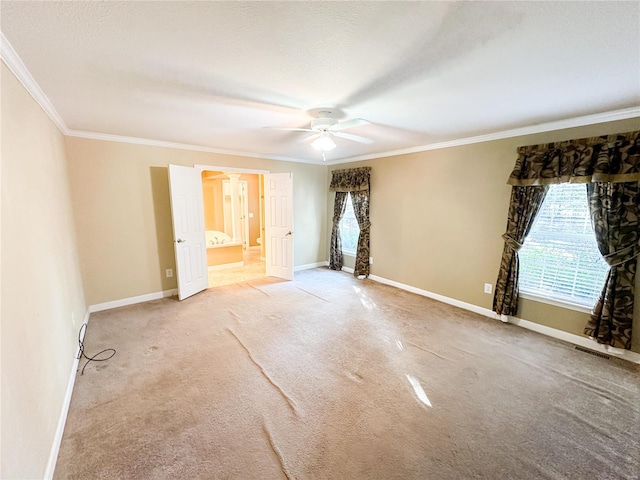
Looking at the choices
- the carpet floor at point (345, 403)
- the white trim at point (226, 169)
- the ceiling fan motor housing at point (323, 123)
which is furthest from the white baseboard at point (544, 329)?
the white trim at point (226, 169)

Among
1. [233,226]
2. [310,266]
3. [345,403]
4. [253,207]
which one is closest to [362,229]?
[310,266]

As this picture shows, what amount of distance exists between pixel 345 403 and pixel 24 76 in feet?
10.5

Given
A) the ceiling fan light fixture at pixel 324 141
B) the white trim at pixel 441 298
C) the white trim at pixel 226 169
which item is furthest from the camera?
the white trim at pixel 226 169

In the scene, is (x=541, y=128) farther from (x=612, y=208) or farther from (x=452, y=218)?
(x=452, y=218)

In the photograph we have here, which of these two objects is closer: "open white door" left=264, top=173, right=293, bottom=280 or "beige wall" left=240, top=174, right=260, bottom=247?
"open white door" left=264, top=173, right=293, bottom=280

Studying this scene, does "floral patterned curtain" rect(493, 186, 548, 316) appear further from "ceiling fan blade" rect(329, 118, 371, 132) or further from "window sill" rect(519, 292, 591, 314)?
"ceiling fan blade" rect(329, 118, 371, 132)

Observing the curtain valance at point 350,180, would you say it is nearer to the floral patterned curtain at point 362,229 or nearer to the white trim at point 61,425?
the floral patterned curtain at point 362,229

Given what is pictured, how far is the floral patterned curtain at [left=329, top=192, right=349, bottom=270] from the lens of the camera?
18.3 ft

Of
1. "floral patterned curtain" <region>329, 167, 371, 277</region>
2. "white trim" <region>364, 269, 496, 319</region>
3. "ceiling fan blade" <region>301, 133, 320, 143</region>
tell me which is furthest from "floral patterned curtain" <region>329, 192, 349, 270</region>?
"ceiling fan blade" <region>301, 133, 320, 143</region>

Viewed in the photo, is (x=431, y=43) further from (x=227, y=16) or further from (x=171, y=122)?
(x=171, y=122)

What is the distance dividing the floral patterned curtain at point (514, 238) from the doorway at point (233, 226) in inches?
161

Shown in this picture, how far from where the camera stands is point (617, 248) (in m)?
2.55

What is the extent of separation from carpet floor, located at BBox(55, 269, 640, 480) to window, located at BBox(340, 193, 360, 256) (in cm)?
237

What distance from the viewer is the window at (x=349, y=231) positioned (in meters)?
5.52
